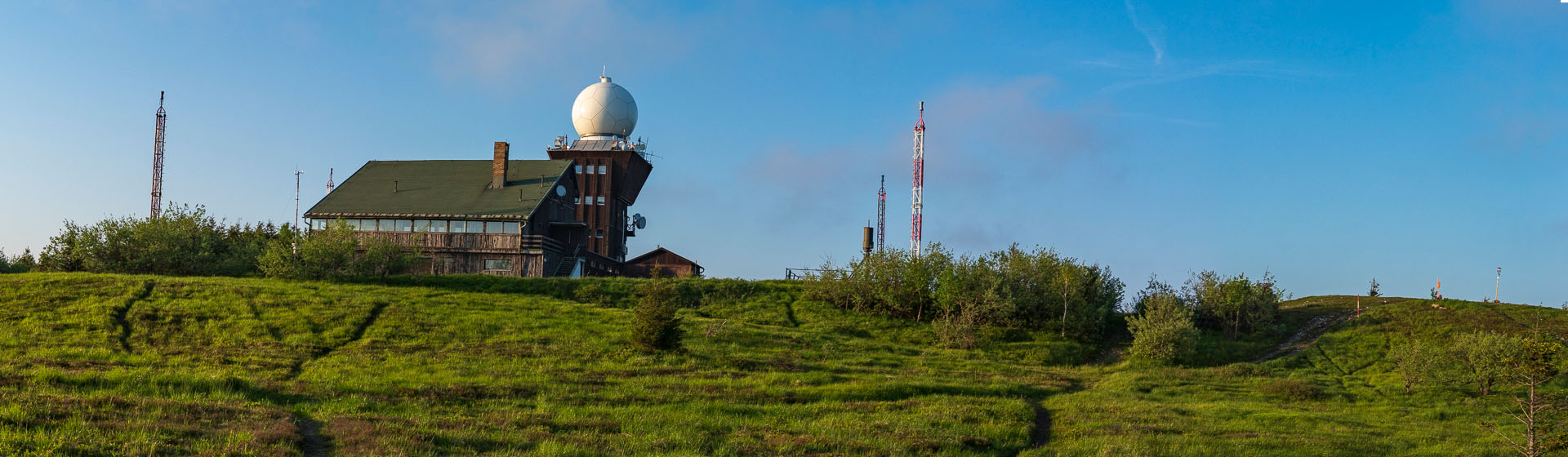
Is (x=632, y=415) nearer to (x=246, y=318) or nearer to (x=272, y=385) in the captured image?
(x=272, y=385)

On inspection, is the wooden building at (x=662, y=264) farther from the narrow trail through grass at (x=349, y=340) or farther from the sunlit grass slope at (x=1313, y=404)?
the sunlit grass slope at (x=1313, y=404)

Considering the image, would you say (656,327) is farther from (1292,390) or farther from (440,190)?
(440,190)

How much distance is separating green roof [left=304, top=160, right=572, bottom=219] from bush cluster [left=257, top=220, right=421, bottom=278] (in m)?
8.31

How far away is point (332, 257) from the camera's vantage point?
52.3m

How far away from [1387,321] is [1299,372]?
11.9 metres

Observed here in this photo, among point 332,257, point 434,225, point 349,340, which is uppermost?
point 434,225

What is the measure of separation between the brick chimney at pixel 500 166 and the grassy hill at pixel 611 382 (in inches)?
643

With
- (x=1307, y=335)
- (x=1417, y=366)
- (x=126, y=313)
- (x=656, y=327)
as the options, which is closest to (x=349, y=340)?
(x=126, y=313)

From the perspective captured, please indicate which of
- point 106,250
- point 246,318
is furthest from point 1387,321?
point 106,250

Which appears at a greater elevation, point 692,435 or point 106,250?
point 106,250

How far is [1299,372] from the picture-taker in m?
40.3

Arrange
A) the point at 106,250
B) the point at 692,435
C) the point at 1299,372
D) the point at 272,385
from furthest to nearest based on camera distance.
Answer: the point at 106,250 < the point at 1299,372 < the point at 272,385 < the point at 692,435

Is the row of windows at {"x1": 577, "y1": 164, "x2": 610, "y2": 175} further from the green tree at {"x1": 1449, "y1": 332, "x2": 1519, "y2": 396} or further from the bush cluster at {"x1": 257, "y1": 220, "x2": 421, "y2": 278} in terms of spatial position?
the green tree at {"x1": 1449, "y1": 332, "x2": 1519, "y2": 396}

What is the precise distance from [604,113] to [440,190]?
17.9 meters
